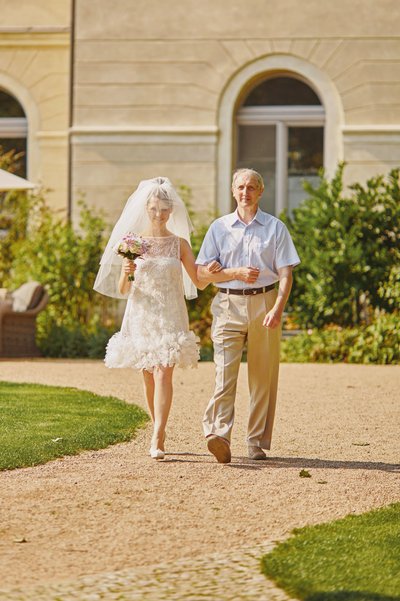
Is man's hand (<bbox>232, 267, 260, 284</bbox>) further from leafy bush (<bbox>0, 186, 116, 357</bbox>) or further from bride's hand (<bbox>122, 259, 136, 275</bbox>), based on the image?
leafy bush (<bbox>0, 186, 116, 357</bbox>)

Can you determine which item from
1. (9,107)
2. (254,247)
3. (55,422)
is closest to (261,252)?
(254,247)

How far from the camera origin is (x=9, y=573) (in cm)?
452

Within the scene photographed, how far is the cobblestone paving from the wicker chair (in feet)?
32.3

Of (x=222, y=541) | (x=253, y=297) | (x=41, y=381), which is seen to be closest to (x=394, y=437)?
(x=253, y=297)

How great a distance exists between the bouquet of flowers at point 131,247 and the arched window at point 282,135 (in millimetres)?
9625

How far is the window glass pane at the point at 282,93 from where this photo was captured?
54.5 ft

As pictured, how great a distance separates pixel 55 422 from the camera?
837cm

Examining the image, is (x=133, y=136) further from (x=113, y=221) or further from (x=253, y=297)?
(x=253, y=297)

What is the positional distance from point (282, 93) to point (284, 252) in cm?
1007

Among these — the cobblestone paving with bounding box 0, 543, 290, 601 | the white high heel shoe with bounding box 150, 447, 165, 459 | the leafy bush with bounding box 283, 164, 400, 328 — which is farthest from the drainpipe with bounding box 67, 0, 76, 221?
the cobblestone paving with bounding box 0, 543, 290, 601

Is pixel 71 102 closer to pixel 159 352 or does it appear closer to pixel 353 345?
pixel 353 345

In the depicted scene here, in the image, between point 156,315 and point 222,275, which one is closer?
point 222,275

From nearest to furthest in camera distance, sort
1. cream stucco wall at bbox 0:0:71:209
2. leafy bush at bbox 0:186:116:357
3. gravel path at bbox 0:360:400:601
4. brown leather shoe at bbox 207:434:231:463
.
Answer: gravel path at bbox 0:360:400:601 < brown leather shoe at bbox 207:434:231:463 < leafy bush at bbox 0:186:116:357 < cream stucco wall at bbox 0:0:71:209

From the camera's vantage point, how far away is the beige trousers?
22.7 feet
